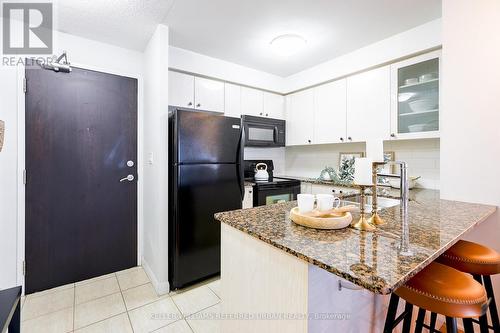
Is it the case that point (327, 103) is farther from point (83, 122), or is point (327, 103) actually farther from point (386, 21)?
point (83, 122)

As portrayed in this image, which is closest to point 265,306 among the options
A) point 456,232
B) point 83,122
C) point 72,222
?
point 456,232

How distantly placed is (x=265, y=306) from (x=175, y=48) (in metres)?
2.57

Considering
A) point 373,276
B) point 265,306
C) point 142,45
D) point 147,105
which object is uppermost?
point 142,45

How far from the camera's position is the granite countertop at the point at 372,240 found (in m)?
0.63

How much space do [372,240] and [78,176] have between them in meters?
2.45

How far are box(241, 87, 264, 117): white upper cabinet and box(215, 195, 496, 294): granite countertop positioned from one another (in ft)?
6.80

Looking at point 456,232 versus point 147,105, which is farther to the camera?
point 147,105

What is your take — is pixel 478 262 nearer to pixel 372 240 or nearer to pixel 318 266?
pixel 372 240

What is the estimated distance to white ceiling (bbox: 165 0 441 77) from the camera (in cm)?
187

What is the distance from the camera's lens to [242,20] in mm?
2076

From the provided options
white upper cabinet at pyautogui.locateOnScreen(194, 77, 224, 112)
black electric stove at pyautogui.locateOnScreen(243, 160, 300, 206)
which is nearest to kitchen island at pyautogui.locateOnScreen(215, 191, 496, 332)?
black electric stove at pyautogui.locateOnScreen(243, 160, 300, 206)

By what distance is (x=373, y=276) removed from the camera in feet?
1.99

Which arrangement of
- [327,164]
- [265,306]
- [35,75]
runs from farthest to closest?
[327,164], [35,75], [265,306]

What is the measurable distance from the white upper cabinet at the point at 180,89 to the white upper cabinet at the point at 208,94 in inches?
2.4
